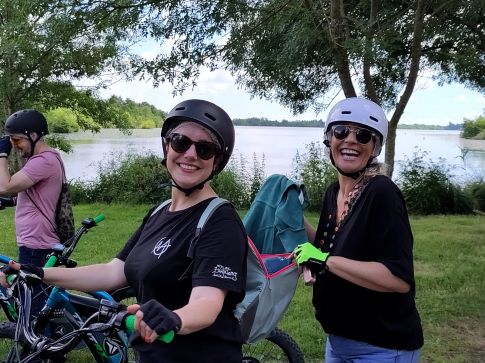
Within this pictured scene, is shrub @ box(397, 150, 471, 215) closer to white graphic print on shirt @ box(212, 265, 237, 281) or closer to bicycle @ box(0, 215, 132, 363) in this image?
bicycle @ box(0, 215, 132, 363)

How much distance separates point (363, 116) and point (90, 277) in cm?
132

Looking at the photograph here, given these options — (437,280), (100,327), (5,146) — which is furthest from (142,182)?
(100,327)

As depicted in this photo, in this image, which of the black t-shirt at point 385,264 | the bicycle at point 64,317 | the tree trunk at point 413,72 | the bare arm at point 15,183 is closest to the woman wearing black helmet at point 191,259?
the black t-shirt at point 385,264

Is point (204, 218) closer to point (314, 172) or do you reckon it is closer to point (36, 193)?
point (36, 193)

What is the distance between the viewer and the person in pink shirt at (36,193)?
383 cm

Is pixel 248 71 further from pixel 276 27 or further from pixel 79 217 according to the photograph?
pixel 79 217

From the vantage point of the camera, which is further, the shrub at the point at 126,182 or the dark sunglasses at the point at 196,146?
the shrub at the point at 126,182

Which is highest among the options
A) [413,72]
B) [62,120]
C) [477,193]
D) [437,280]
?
[413,72]

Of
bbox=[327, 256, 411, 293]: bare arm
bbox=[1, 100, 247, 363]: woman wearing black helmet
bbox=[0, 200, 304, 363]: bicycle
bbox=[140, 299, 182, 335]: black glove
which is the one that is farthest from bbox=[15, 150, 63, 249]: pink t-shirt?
bbox=[140, 299, 182, 335]: black glove

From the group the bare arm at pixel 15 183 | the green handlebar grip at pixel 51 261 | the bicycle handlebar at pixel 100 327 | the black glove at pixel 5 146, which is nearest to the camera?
the bicycle handlebar at pixel 100 327

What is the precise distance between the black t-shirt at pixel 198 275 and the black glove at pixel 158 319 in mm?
274

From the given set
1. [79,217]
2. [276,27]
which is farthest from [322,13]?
[79,217]

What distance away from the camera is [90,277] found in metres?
2.16

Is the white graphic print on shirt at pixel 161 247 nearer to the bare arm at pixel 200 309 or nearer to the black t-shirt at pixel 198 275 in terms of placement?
the black t-shirt at pixel 198 275
